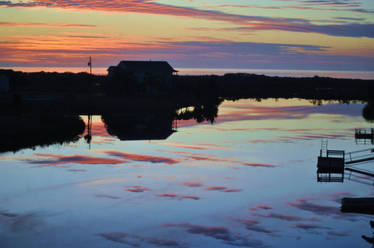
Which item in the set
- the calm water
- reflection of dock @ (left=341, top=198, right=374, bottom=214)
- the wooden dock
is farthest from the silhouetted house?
reflection of dock @ (left=341, top=198, right=374, bottom=214)

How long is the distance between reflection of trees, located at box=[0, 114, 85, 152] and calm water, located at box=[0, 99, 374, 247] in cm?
199

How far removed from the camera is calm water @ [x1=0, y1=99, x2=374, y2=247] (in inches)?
671

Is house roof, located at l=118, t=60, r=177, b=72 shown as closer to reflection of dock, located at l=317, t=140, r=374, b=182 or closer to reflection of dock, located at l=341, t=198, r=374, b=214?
reflection of dock, located at l=317, t=140, r=374, b=182

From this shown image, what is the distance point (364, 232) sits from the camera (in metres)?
17.7

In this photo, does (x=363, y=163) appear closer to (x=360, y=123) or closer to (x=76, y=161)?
(x=76, y=161)

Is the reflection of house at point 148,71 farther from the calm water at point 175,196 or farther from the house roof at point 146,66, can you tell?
the calm water at point 175,196

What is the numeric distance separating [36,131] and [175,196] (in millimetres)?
21549

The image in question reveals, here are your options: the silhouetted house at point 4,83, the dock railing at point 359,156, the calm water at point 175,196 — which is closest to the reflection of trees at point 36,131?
the calm water at point 175,196

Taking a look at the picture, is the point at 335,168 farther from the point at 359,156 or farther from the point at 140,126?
the point at 140,126

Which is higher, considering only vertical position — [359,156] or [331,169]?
[359,156]

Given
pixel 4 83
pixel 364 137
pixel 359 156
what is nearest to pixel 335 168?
pixel 359 156

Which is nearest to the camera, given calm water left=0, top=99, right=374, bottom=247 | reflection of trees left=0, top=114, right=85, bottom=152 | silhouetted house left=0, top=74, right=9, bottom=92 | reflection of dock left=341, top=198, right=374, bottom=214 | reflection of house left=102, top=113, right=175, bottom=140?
calm water left=0, top=99, right=374, bottom=247

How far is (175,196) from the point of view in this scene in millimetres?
22203

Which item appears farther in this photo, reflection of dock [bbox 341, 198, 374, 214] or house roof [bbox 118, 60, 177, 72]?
house roof [bbox 118, 60, 177, 72]
